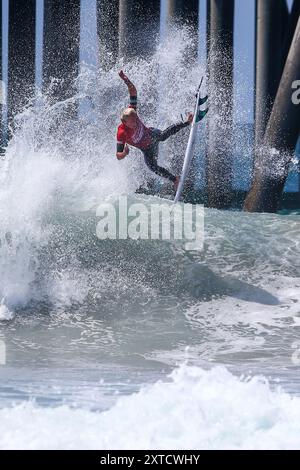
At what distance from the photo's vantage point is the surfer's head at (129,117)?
8.50 meters

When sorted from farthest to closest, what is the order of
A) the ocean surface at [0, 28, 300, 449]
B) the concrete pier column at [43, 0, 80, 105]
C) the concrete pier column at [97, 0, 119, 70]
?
1. the concrete pier column at [43, 0, 80, 105]
2. the concrete pier column at [97, 0, 119, 70]
3. the ocean surface at [0, 28, 300, 449]

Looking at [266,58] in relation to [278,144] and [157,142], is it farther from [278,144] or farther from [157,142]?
[157,142]

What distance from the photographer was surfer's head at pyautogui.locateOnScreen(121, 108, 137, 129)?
335 inches

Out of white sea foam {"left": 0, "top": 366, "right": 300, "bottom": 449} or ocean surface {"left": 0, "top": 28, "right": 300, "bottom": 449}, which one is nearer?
white sea foam {"left": 0, "top": 366, "right": 300, "bottom": 449}

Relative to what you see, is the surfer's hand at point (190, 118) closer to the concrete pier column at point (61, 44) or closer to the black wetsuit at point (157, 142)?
the black wetsuit at point (157, 142)

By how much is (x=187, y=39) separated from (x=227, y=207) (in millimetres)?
2889

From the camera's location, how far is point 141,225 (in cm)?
898

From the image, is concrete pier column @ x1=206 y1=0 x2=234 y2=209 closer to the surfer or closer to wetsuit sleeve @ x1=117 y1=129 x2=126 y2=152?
the surfer

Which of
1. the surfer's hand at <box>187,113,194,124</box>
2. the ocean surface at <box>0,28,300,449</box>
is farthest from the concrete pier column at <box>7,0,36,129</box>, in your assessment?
the surfer's hand at <box>187,113,194,124</box>

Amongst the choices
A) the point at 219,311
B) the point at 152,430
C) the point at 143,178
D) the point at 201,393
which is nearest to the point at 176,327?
the point at 219,311

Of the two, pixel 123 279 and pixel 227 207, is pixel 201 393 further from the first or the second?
pixel 227 207

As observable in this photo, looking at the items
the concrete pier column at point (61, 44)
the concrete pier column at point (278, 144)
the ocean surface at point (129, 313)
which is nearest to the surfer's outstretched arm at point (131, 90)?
the ocean surface at point (129, 313)

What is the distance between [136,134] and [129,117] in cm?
32

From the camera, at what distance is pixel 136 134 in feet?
29.0
